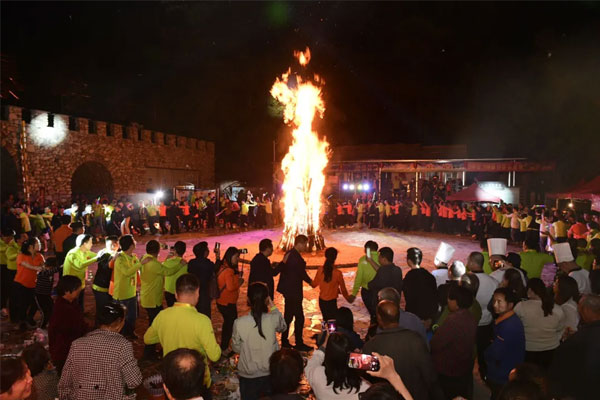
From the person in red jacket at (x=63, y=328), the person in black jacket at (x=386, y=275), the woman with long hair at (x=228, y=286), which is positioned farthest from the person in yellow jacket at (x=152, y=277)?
the person in black jacket at (x=386, y=275)

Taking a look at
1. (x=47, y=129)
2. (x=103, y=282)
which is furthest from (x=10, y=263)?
(x=47, y=129)

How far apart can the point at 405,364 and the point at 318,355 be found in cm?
77

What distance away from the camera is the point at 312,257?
14438 millimetres

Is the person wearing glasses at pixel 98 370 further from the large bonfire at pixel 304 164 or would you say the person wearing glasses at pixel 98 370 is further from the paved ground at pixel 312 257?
the large bonfire at pixel 304 164

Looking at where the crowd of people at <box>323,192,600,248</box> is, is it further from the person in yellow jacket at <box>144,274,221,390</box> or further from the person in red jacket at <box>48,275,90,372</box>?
the person in red jacket at <box>48,275,90,372</box>

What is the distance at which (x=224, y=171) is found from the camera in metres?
44.6

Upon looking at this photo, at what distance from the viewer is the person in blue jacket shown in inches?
165

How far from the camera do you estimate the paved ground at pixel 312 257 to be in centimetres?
607

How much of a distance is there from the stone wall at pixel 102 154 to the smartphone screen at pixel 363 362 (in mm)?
25404

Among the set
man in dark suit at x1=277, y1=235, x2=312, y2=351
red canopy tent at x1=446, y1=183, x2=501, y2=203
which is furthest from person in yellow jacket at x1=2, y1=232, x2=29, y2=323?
red canopy tent at x1=446, y1=183, x2=501, y2=203

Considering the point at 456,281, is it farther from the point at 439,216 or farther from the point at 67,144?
the point at 67,144

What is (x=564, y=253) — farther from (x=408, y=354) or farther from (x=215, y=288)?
(x=215, y=288)

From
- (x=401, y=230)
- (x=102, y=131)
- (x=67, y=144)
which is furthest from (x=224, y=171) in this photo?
(x=401, y=230)

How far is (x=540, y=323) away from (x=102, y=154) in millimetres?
29368
